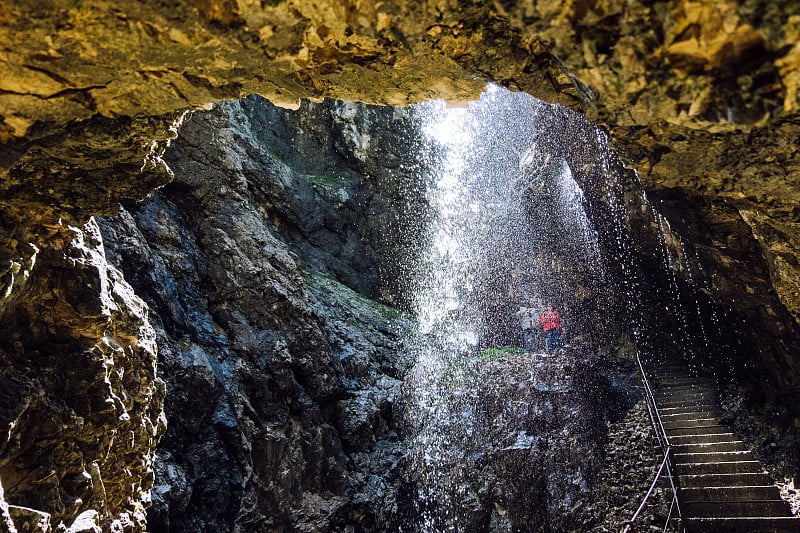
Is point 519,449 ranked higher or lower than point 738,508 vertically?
higher

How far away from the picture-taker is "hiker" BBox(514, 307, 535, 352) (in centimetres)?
1994

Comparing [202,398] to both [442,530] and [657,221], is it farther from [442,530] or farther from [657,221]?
[657,221]

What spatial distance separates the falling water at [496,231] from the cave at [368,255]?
0.51 feet

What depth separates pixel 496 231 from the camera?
77.7 feet

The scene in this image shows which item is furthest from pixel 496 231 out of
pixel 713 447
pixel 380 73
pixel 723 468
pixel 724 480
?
pixel 380 73

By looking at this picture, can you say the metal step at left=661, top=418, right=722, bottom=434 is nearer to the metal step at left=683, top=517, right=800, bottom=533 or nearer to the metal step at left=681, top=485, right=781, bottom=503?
the metal step at left=681, top=485, right=781, bottom=503

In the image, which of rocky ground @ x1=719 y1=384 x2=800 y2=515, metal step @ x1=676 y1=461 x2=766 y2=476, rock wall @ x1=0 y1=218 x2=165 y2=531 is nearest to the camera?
rock wall @ x1=0 y1=218 x2=165 y2=531

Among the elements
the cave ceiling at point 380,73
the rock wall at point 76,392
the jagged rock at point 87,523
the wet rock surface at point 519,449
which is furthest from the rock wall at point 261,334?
the cave ceiling at point 380,73

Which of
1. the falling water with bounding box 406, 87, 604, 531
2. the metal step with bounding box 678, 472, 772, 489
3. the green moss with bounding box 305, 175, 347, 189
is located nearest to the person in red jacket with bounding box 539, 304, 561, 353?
the falling water with bounding box 406, 87, 604, 531

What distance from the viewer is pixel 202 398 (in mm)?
10219

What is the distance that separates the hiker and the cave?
1.67 ft

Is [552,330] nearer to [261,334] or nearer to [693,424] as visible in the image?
[693,424]

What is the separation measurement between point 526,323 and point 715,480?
457 inches

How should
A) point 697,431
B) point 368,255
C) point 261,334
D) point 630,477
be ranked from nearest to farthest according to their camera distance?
point 630,477 < point 697,431 < point 261,334 < point 368,255
